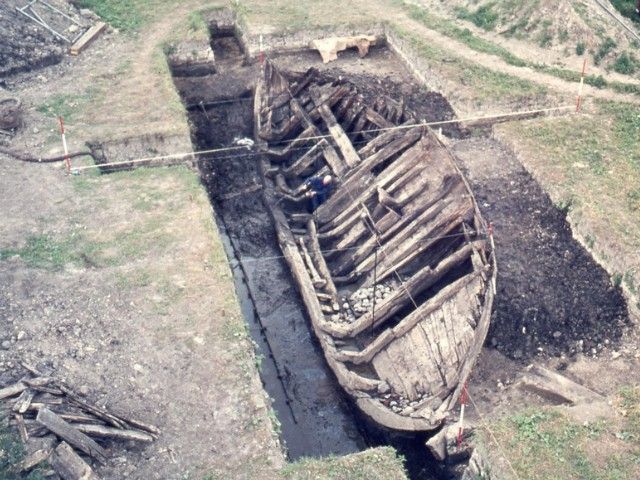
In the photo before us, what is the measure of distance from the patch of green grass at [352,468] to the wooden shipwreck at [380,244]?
4.64 ft

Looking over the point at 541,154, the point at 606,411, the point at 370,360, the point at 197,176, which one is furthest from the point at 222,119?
the point at 606,411

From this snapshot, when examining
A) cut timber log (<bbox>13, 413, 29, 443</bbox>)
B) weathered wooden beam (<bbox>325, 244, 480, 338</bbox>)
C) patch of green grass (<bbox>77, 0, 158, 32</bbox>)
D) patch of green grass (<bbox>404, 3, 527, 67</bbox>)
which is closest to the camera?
cut timber log (<bbox>13, 413, 29, 443</bbox>)

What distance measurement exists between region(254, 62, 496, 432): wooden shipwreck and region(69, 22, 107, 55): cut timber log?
255 inches

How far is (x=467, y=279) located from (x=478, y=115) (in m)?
8.63

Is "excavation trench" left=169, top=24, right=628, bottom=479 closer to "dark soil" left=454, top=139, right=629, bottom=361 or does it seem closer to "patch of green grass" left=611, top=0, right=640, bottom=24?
"dark soil" left=454, top=139, right=629, bottom=361

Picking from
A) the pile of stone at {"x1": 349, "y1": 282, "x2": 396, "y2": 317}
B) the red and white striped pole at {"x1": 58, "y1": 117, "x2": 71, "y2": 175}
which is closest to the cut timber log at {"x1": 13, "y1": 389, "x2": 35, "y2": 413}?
the pile of stone at {"x1": 349, "y1": 282, "x2": 396, "y2": 317}

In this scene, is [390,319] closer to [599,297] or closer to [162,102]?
[599,297]

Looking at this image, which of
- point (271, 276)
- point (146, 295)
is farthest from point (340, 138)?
point (146, 295)

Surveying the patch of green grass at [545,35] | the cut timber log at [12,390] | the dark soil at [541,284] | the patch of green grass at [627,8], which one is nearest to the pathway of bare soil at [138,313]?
the cut timber log at [12,390]

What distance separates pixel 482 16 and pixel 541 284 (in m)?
13.2

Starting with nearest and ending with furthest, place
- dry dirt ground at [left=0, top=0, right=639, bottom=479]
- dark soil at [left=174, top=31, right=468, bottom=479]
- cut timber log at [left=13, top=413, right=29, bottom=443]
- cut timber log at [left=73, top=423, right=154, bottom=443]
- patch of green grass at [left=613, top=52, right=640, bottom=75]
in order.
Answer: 1. cut timber log at [left=13, top=413, right=29, bottom=443]
2. cut timber log at [left=73, top=423, right=154, bottom=443]
3. dry dirt ground at [left=0, top=0, right=639, bottom=479]
4. dark soil at [left=174, top=31, right=468, bottom=479]
5. patch of green grass at [left=613, top=52, right=640, bottom=75]

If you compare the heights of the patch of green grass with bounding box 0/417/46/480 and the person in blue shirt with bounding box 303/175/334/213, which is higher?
the patch of green grass with bounding box 0/417/46/480

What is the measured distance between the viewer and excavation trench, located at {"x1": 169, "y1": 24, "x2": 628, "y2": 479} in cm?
1421

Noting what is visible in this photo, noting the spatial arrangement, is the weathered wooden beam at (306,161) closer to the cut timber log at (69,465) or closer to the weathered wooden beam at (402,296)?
the weathered wooden beam at (402,296)
